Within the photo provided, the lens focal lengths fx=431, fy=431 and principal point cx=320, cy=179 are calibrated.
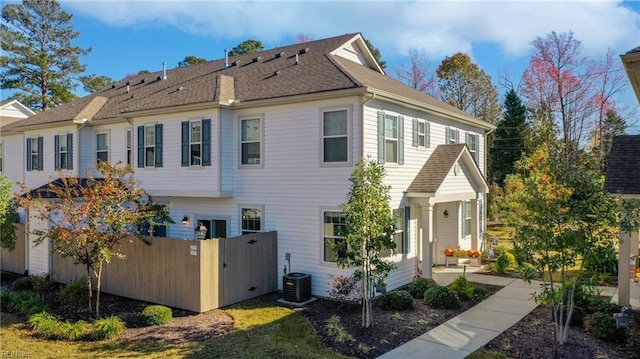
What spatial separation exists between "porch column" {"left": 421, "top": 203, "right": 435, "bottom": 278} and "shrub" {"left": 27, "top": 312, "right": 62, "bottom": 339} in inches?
398

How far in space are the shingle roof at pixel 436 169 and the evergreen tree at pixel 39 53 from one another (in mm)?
37956

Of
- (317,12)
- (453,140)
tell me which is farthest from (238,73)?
(453,140)

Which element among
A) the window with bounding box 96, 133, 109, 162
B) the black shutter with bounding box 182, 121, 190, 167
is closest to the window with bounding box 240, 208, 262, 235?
the black shutter with bounding box 182, 121, 190, 167

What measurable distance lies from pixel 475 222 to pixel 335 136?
9.09 meters

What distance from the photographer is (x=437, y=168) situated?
48.4ft

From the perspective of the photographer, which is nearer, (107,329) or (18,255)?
(107,329)

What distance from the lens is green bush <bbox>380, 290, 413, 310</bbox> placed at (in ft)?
36.6

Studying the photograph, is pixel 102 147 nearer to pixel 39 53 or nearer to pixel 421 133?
pixel 421 133

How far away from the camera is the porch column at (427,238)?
13555 mm

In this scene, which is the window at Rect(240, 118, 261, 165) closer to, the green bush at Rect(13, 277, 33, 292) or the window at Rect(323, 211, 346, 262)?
the window at Rect(323, 211, 346, 262)

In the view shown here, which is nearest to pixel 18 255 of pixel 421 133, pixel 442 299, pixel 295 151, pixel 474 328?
pixel 295 151

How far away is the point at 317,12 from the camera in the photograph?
12.7 m

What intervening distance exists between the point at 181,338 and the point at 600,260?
8489 mm

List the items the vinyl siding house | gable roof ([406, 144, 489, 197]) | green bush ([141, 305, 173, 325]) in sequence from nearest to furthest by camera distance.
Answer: green bush ([141, 305, 173, 325]), the vinyl siding house, gable roof ([406, 144, 489, 197])
